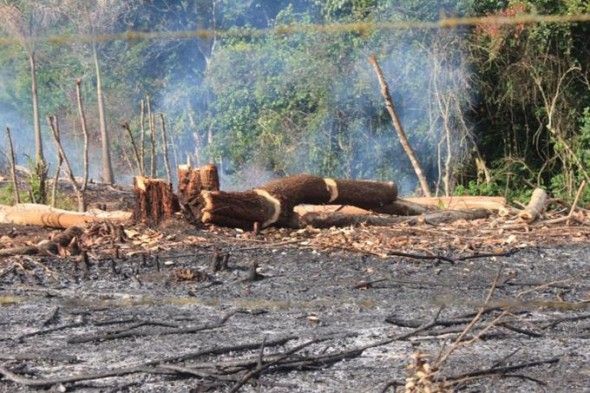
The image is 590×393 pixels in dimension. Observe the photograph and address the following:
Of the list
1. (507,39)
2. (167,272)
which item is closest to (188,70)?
(507,39)

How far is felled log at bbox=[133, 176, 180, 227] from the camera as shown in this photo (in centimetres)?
793

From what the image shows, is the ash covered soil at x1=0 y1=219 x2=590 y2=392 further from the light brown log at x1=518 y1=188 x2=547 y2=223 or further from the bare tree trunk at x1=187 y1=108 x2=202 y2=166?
the bare tree trunk at x1=187 y1=108 x2=202 y2=166

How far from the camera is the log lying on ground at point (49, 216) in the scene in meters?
8.77

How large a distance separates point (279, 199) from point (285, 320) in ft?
10.2

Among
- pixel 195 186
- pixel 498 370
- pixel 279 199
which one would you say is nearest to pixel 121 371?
pixel 498 370

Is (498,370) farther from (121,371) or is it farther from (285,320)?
(285,320)

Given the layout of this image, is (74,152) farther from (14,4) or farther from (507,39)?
(507,39)

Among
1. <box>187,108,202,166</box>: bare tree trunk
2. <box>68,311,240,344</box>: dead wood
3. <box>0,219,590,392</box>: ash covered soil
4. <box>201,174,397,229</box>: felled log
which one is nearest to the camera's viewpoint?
<box>0,219,590,392</box>: ash covered soil

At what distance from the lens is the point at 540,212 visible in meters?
9.26

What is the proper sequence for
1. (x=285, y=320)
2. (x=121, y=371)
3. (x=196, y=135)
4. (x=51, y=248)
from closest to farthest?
(x=121, y=371) < (x=285, y=320) < (x=51, y=248) < (x=196, y=135)

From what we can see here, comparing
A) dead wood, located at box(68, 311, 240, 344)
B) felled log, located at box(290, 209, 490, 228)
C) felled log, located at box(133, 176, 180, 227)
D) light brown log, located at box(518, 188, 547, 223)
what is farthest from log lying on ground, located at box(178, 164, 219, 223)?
dead wood, located at box(68, 311, 240, 344)

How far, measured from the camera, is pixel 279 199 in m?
8.16

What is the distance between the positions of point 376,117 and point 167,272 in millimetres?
8356

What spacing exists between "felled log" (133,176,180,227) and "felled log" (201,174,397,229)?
279mm
